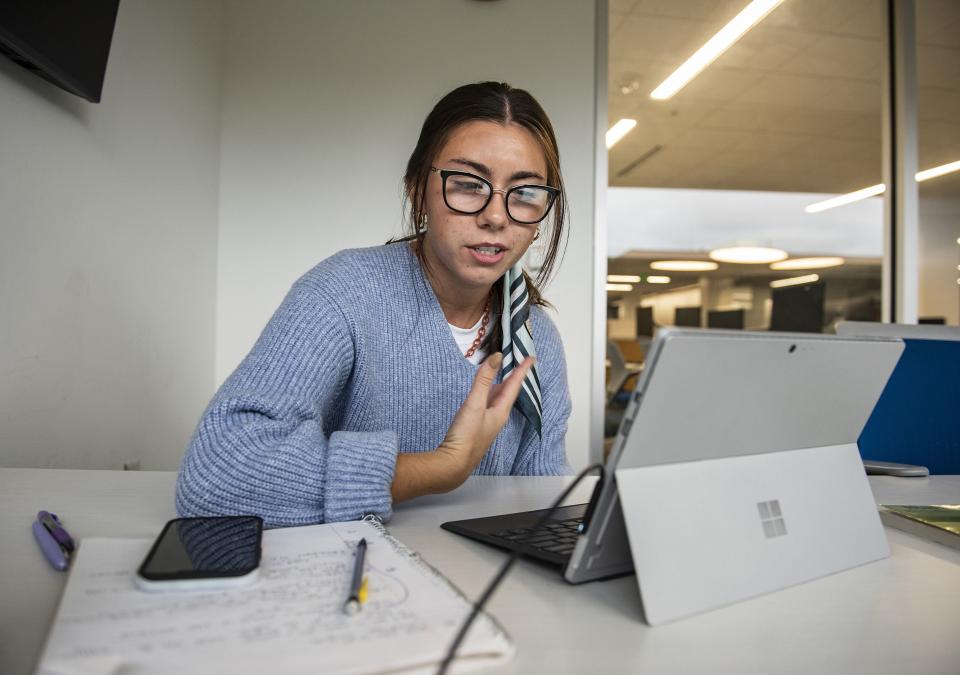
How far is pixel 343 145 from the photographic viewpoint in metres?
2.54

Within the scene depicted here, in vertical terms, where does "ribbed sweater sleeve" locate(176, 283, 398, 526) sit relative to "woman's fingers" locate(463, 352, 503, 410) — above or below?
below

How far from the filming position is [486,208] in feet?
3.40

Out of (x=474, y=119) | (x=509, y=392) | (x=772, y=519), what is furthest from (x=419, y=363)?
(x=772, y=519)

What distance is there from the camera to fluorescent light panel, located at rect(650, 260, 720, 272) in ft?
11.1

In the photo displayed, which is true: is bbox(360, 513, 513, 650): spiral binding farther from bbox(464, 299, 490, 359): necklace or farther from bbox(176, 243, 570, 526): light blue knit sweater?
bbox(464, 299, 490, 359): necklace

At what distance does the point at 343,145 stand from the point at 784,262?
2428 millimetres

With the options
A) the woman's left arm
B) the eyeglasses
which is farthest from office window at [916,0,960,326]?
the eyeglasses

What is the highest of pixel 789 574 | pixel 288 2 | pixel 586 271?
pixel 288 2

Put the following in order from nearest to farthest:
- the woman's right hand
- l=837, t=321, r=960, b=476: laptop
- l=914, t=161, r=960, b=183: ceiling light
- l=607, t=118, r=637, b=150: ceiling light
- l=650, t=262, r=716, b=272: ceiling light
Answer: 1. the woman's right hand
2. l=837, t=321, r=960, b=476: laptop
3. l=607, t=118, r=637, b=150: ceiling light
4. l=914, t=161, r=960, b=183: ceiling light
5. l=650, t=262, r=716, b=272: ceiling light

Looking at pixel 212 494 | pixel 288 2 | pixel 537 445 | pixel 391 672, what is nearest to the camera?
pixel 391 672

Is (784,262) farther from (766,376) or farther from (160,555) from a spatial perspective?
(160,555)

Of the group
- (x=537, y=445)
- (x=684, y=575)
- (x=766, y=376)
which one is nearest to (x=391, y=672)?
(x=684, y=575)

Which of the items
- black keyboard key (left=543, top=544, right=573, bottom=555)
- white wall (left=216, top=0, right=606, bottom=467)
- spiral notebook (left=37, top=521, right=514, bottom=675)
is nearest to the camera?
spiral notebook (left=37, top=521, right=514, bottom=675)

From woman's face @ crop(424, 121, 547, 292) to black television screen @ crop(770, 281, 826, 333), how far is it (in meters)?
2.01
